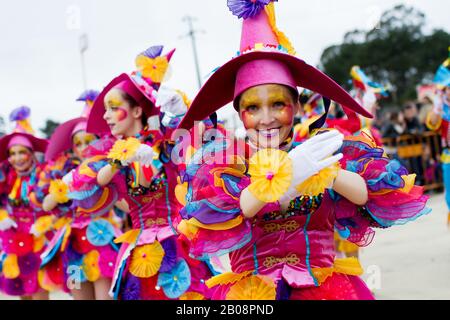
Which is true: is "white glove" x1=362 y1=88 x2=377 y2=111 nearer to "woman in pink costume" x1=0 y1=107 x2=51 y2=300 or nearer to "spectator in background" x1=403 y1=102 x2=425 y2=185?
"woman in pink costume" x1=0 y1=107 x2=51 y2=300

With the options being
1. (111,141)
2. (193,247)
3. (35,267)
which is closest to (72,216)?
(35,267)

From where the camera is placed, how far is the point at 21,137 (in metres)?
6.08

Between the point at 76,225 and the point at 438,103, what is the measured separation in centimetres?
359

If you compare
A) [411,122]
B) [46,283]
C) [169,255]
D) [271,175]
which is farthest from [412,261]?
[411,122]

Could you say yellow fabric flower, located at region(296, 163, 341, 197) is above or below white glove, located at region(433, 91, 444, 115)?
below

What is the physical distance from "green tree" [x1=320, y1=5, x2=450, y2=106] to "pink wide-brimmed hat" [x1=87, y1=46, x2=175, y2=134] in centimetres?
2916

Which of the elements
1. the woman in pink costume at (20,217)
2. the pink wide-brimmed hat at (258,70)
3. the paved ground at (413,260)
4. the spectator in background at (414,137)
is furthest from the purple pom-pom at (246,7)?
the spectator in background at (414,137)

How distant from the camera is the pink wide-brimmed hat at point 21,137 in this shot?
607 centimetres

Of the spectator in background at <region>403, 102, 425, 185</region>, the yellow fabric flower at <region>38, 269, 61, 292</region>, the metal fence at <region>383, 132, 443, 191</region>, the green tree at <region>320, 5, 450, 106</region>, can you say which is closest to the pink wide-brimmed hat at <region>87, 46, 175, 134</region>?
the yellow fabric flower at <region>38, 269, 61, 292</region>

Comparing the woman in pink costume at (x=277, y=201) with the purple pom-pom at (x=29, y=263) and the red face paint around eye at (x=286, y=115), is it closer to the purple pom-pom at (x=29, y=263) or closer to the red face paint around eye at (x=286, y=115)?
the red face paint around eye at (x=286, y=115)

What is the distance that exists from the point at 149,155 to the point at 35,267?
2.84 metres

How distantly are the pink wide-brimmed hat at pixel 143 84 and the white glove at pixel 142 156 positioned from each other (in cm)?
55

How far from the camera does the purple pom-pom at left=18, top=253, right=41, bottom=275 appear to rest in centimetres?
600
